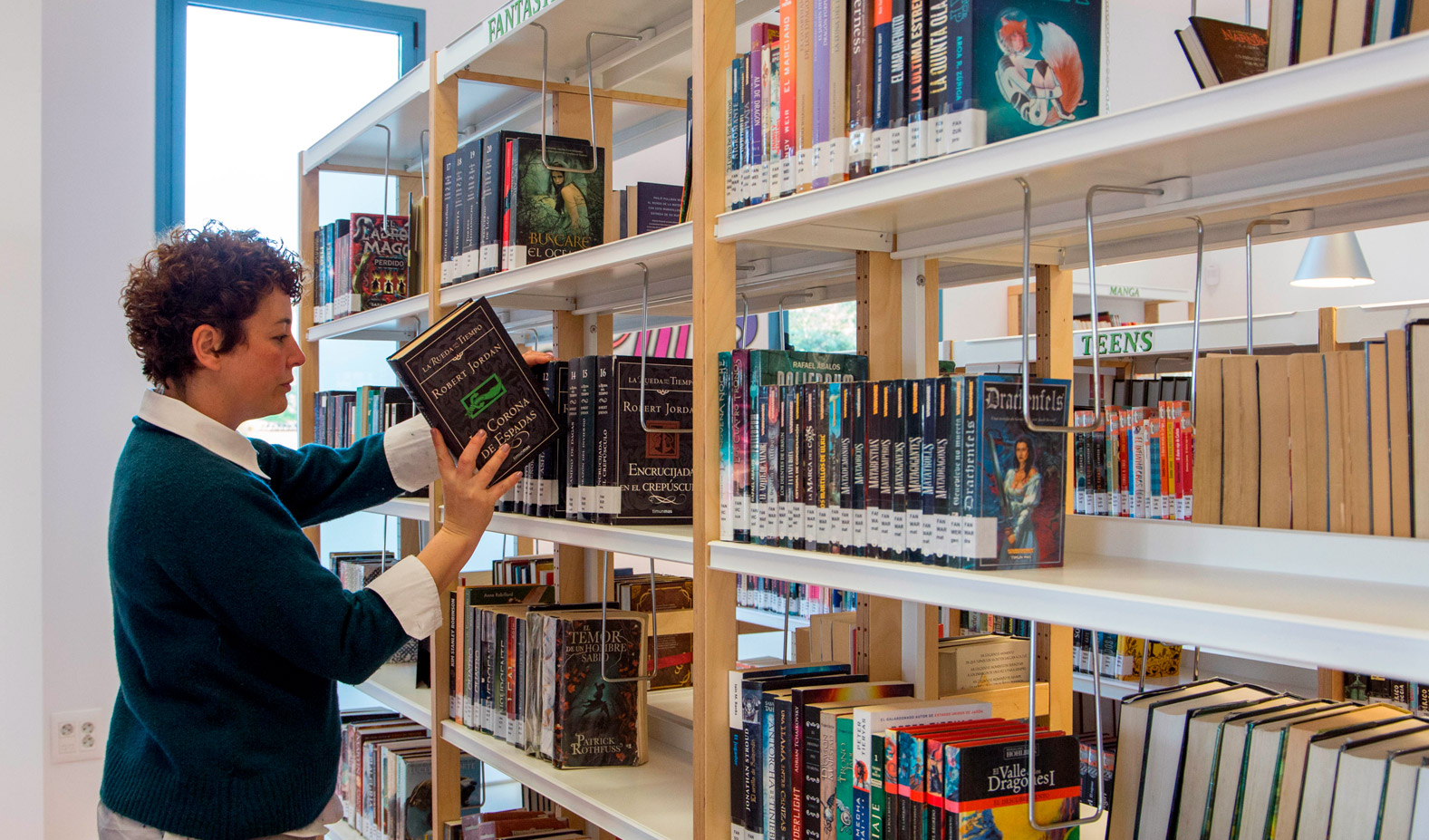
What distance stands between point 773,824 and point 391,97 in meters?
2.25

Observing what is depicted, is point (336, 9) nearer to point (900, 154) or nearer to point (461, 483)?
point (461, 483)

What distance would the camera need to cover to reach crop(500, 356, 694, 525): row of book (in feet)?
6.64

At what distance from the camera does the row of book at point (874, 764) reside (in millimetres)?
1308

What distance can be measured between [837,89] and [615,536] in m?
0.87

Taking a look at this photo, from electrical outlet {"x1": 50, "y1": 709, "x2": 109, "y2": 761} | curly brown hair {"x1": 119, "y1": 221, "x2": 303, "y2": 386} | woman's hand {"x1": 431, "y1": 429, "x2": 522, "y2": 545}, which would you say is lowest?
electrical outlet {"x1": 50, "y1": 709, "x2": 109, "y2": 761}

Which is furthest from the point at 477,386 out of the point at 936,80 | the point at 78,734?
the point at 78,734

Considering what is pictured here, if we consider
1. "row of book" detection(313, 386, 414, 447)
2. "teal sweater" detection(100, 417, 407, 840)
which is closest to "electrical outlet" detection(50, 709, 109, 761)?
"row of book" detection(313, 386, 414, 447)

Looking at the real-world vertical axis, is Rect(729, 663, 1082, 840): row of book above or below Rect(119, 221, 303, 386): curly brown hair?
below

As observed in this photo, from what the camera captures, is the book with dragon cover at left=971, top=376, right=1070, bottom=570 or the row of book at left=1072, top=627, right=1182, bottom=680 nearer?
the book with dragon cover at left=971, top=376, right=1070, bottom=570

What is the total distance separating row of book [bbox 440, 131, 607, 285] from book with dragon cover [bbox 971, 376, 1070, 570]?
1.31 m

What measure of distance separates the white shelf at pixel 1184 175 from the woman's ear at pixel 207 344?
2.81ft

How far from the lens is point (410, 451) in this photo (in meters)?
2.24

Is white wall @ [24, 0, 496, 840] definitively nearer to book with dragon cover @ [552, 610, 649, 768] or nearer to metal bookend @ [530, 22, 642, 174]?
metal bookend @ [530, 22, 642, 174]

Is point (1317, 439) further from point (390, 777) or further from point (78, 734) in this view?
point (78, 734)
